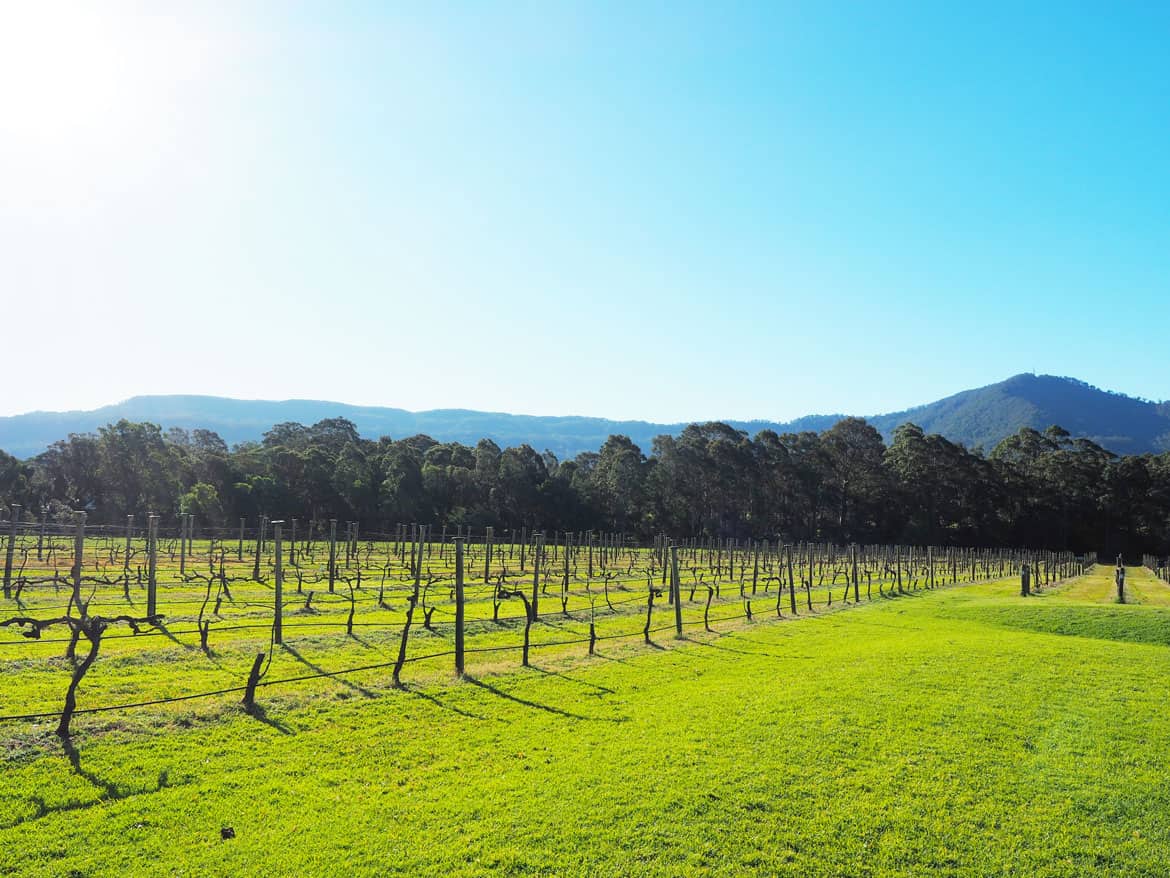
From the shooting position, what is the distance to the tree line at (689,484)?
78.7m

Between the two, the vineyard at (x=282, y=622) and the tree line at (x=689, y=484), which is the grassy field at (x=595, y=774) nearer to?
the vineyard at (x=282, y=622)

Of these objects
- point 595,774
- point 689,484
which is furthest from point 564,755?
point 689,484

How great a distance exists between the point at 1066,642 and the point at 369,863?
2394cm

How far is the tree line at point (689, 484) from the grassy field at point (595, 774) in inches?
2752

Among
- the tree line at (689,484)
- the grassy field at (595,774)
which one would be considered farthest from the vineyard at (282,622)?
the tree line at (689,484)

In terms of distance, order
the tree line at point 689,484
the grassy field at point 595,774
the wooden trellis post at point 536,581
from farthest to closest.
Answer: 1. the tree line at point 689,484
2. the wooden trellis post at point 536,581
3. the grassy field at point 595,774

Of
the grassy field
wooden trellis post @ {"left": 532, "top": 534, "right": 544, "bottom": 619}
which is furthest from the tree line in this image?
the grassy field

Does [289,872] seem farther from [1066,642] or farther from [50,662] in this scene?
[1066,642]

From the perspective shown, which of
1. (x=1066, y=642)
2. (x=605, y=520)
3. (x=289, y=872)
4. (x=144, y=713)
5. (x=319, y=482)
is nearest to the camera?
(x=289, y=872)

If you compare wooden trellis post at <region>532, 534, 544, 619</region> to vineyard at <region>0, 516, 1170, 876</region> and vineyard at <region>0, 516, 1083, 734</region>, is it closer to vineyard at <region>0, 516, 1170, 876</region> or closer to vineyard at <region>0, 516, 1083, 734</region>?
vineyard at <region>0, 516, 1083, 734</region>

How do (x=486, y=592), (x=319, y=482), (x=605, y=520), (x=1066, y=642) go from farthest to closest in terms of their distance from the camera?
(x=605, y=520)
(x=319, y=482)
(x=486, y=592)
(x=1066, y=642)

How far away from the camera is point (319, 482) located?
8112 cm

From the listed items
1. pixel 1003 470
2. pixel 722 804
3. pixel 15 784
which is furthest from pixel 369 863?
pixel 1003 470

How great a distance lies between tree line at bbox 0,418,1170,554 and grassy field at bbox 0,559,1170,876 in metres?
69.9
